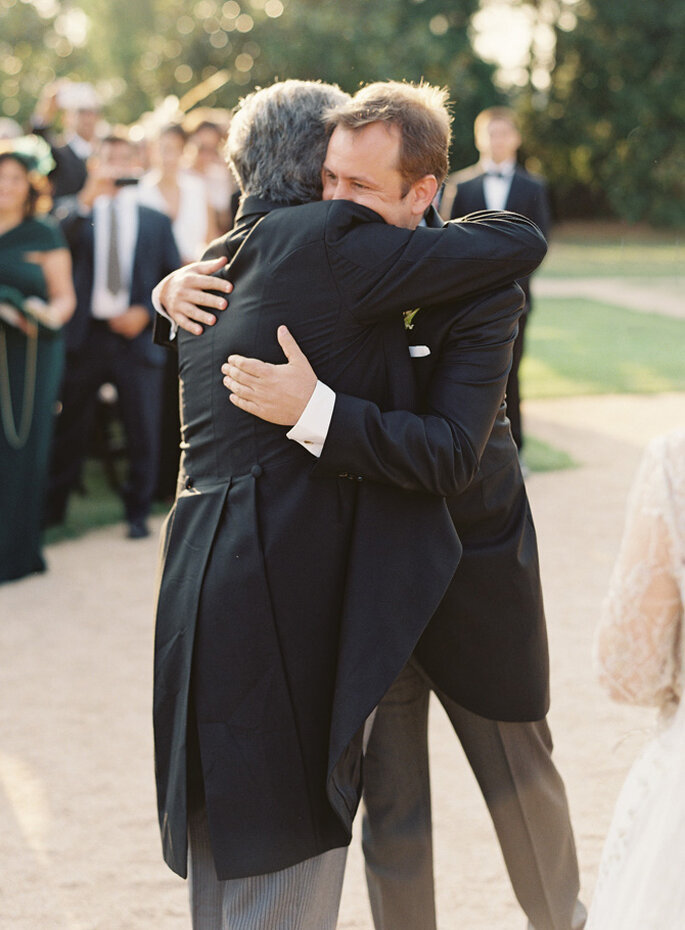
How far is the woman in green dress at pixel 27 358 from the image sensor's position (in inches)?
231

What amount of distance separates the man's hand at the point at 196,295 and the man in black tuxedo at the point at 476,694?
0.01 m

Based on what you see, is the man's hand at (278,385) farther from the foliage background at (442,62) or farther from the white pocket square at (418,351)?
the foliage background at (442,62)

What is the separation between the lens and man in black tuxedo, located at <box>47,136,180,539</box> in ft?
22.6

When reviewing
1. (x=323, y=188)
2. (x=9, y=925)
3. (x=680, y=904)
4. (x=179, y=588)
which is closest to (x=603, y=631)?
(x=680, y=904)

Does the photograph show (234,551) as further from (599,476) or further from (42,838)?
(599,476)

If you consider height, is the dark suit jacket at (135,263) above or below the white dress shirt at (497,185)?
below

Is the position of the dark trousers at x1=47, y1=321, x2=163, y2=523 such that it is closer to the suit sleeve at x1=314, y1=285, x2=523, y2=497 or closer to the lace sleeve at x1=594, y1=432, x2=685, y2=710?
the suit sleeve at x1=314, y1=285, x2=523, y2=497

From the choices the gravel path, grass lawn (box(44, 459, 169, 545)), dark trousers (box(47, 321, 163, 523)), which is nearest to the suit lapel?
the gravel path

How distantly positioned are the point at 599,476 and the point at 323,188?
627 cm

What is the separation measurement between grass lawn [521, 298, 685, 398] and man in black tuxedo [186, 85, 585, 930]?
8880 mm

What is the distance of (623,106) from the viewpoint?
37156 mm

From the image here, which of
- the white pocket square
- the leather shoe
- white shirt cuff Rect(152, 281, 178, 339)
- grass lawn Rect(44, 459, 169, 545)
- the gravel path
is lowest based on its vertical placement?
grass lawn Rect(44, 459, 169, 545)

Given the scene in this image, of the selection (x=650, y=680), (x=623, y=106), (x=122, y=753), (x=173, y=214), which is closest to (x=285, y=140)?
(x=650, y=680)

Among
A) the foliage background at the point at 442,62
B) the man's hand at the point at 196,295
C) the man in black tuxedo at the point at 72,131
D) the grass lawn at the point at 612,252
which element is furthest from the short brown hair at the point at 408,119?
the foliage background at the point at 442,62
